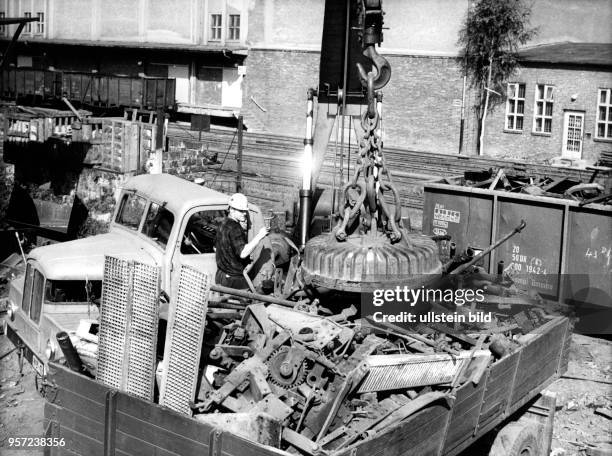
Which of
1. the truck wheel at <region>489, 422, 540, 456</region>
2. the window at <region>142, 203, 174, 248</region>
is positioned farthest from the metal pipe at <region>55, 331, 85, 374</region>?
the truck wheel at <region>489, 422, 540, 456</region>

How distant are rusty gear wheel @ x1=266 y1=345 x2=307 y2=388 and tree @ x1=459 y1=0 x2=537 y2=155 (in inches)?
1039

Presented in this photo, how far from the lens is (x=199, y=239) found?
8.66 metres

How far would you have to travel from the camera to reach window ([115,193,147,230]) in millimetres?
9094

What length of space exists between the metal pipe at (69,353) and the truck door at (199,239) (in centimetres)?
256

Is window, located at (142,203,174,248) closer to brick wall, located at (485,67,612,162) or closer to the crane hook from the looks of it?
the crane hook

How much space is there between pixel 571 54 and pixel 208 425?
27139 millimetres

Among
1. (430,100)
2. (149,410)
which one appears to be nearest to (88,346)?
(149,410)

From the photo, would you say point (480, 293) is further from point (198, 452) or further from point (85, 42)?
point (85, 42)

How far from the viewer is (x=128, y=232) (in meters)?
9.09

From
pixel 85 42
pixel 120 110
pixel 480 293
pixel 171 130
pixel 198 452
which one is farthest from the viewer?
pixel 85 42

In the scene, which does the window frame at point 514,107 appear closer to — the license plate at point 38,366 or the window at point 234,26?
the window at point 234,26

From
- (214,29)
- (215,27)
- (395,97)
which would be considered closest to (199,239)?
(395,97)

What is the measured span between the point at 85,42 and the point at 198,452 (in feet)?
135

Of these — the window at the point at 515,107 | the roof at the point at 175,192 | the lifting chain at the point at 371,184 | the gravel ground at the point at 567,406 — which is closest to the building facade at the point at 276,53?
the window at the point at 515,107
